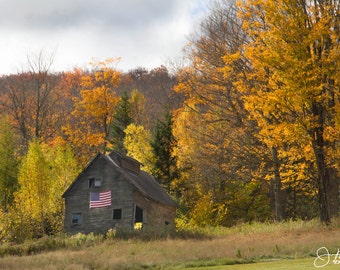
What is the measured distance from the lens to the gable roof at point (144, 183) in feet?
138

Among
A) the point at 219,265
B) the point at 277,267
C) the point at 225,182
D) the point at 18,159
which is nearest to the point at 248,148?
the point at 225,182

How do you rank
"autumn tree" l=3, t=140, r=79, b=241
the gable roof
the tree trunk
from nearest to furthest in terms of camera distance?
the tree trunk → the gable roof → "autumn tree" l=3, t=140, r=79, b=241

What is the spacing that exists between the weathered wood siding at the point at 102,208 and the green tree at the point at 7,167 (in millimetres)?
6301

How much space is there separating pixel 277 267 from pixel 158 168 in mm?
33970

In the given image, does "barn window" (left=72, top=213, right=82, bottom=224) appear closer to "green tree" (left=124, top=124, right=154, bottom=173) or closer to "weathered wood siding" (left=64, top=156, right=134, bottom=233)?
"weathered wood siding" (left=64, top=156, right=134, bottom=233)

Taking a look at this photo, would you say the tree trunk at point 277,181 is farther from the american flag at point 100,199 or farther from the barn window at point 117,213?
the american flag at point 100,199

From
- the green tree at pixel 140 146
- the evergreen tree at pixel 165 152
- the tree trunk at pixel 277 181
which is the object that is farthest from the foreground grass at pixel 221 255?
the green tree at pixel 140 146

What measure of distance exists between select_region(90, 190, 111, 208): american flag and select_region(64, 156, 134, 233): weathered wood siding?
9.9 inches

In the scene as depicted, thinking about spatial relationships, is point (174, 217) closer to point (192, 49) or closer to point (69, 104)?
point (192, 49)

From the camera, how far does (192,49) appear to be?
36.0 meters

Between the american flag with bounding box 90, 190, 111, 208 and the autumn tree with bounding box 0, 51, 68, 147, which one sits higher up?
the autumn tree with bounding box 0, 51, 68, 147

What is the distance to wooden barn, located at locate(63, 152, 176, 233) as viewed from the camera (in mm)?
42562

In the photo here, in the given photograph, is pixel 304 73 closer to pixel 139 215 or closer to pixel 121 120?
pixel 139 215

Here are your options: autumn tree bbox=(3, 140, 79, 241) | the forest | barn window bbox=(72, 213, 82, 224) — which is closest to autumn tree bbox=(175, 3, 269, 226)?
the forest
